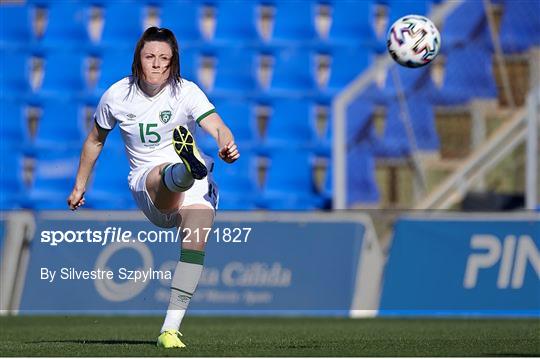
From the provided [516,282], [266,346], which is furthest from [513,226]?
[266,346]

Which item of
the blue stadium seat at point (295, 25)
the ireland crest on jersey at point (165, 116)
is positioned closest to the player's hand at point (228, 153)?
the ireland crest on jersey at point (165, 116)

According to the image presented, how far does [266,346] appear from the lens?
266 inches

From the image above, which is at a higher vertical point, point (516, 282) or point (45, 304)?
point (516, 282)

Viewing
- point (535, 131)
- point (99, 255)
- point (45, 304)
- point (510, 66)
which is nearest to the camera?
point (99, 255)

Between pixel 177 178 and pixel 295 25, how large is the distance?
12393 millimetres

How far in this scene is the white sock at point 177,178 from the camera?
6.26 m

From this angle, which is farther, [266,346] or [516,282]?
[516,282]

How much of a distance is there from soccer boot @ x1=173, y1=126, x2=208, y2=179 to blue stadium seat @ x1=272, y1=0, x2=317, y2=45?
12504 millimetres

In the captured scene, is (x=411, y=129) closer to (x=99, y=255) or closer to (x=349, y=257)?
(x=349, y=257)

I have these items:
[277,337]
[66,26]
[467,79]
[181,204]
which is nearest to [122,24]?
[66,26]

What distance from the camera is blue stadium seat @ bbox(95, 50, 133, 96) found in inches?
740

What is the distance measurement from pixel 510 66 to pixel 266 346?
841 centimetres

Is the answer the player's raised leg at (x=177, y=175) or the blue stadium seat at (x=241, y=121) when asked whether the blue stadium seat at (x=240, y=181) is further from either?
the player's raised leg at (x=177, y=175)

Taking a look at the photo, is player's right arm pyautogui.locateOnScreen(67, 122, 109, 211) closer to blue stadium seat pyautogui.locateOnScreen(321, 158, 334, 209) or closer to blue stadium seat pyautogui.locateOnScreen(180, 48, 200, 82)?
blue stadium seat pyautogui.locateOnScreen(321, 158, 334, 209)
